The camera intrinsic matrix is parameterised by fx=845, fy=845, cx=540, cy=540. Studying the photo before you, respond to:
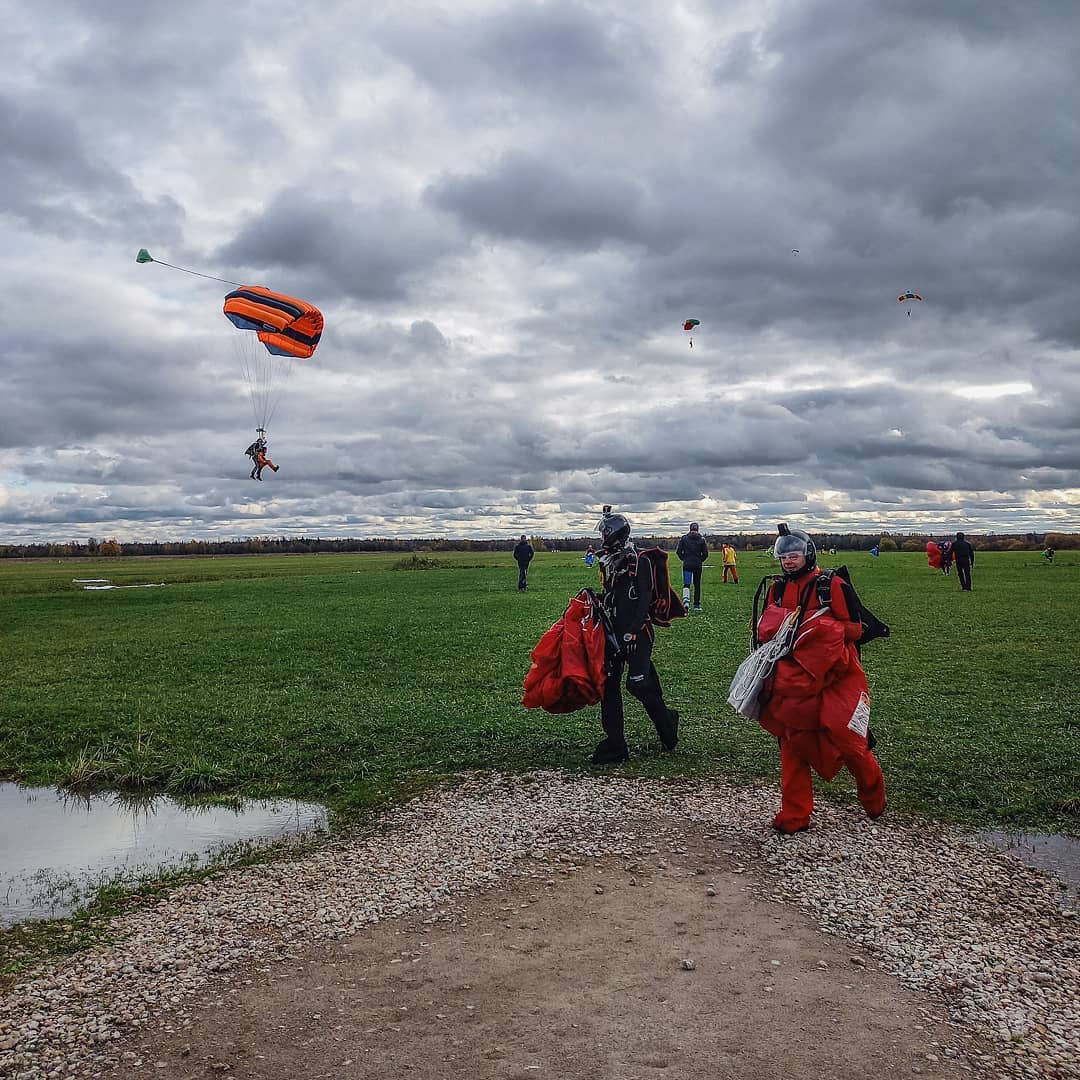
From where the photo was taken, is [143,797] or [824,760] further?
[143,797]

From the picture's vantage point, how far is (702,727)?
10891 millimetres

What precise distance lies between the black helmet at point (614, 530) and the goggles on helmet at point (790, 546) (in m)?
2.09

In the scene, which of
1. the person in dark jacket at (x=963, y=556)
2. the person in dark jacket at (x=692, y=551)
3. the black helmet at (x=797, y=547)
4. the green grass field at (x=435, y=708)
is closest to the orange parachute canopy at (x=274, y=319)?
the green grass field at (x=435, y=708)

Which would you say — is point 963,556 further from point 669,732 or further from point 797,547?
point 797,547

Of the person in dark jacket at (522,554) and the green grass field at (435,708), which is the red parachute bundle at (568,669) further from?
the person in dark jacket at (522,554)

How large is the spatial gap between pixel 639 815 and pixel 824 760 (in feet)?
5.74

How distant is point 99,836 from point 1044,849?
27.1ft

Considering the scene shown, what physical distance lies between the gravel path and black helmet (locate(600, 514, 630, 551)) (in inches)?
99.3

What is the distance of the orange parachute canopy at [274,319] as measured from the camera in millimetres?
20547

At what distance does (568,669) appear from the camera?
8.67 metres

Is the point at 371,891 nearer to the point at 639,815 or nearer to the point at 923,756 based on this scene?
the point at 639,815

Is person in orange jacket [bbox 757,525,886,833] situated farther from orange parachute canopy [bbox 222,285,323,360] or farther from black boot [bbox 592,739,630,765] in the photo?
orange parachute canopy [bbox 222,285,323,360]

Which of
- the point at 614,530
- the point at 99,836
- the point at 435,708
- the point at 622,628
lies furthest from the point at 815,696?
the point at 435,708

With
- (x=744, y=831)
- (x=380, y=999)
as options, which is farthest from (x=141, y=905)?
(x=744, y=831)
